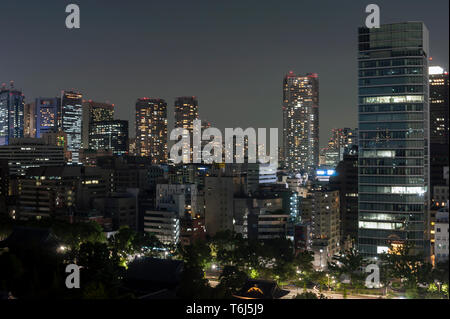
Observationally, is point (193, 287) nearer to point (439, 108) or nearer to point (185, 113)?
point (439, 108)

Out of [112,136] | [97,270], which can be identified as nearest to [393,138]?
[97,270]

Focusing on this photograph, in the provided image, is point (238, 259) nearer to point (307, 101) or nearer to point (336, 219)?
point (336, 219)

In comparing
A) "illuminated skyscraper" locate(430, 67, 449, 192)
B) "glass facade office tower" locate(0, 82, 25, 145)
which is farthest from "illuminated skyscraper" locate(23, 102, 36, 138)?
A: "illuminated skyscraper" locate(430, 67, 449, 192)

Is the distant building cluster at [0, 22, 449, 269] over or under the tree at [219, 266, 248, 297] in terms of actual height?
over

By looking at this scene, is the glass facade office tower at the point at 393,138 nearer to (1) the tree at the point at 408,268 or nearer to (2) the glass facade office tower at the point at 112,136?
(1) the tree at the point at 408,268

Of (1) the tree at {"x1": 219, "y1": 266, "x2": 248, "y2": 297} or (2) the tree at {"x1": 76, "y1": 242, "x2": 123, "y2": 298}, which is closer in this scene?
(2) the tree at {"x1": 76, "y1": 242, "x2": 123, "y2": 298}

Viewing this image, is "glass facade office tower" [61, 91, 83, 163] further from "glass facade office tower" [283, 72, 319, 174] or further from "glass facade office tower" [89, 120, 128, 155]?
"glass facade office tower" [283, 72, 319, 174]

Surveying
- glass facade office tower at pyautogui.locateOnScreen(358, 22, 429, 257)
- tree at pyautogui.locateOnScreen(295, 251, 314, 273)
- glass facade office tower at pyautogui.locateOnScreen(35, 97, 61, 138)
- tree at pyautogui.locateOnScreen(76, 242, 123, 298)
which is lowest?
tree at pyautogui.locateOnScreen(295, 251, 314, 273)
